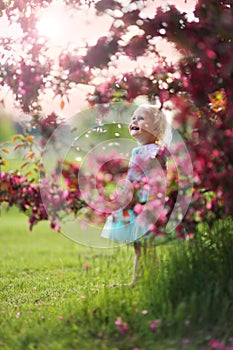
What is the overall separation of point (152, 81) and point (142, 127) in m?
0.54

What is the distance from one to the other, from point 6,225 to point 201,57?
33.1ft

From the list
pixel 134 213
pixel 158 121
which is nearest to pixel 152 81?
pixel 158 121

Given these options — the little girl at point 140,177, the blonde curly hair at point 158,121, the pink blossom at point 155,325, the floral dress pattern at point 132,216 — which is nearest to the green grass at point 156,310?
the pink blossom at point 155,325

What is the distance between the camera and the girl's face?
17.1 ft

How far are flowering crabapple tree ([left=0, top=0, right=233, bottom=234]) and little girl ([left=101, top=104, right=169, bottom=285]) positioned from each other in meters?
0.21

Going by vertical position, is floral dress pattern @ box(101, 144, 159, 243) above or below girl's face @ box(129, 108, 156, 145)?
below

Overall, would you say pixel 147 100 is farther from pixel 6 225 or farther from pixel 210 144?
pixel 6 225

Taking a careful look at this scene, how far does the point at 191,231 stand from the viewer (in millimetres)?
4246

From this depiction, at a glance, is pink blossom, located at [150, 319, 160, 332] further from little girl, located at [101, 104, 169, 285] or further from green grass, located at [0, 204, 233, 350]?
little girl, located at [101, 104, 169, 285]

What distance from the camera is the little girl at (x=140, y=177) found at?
4.11 metres

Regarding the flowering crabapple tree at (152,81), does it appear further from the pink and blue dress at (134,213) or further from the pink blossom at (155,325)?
the pink blossom at (155,325)

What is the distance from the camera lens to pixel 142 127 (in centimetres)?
522

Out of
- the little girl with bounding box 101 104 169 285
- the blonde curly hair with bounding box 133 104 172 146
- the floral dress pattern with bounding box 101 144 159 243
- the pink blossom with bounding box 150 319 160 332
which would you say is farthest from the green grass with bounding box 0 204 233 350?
the blonde curly hair with bounding box 133 104 172 146

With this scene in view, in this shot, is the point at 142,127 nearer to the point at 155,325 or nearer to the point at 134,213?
the point at 134,213
